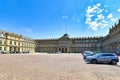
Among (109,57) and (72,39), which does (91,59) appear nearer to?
(109,57)

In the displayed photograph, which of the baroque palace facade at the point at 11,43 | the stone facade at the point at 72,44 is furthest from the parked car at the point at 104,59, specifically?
the stone facade at the point at 72,44

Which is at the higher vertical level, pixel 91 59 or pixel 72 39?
pixel 72 39

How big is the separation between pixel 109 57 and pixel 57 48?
10323 centimetres

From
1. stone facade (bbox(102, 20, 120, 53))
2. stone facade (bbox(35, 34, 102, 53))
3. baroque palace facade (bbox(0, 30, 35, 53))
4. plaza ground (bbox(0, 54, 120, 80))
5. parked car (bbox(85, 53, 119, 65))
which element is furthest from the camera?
stone facade (bbox(35, 34, 102, 53))

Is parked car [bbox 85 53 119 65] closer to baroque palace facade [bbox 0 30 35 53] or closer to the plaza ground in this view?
the plaza ground

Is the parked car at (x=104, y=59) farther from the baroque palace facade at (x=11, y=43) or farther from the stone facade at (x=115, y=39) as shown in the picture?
the baroque palace facade at (x=11, y=43)

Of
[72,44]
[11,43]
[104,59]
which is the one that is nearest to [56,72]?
[104,59]

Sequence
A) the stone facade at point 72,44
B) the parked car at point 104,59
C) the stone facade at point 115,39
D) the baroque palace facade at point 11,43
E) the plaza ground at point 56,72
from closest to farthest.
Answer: the plaza ground at point 56,72
the parked car at point 104,59
the stone facade at point 115,39
the baroque palace facade at point 11,43
the stone facade at point 72,44

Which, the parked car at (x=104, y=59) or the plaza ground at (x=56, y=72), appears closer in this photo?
the plaza ground at (x=56, y=72)

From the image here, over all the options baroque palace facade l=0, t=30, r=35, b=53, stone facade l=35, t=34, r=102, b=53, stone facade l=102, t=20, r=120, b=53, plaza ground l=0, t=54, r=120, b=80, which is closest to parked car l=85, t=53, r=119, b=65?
plaza ground l=0, t=54, r=120, b=80

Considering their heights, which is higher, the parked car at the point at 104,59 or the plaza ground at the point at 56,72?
the parked car at the point at 104,59

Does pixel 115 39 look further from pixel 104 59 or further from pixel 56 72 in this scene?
pixel 56 72

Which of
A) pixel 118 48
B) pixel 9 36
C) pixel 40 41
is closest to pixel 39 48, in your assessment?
pixel 40 41

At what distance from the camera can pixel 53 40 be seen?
412 feet
